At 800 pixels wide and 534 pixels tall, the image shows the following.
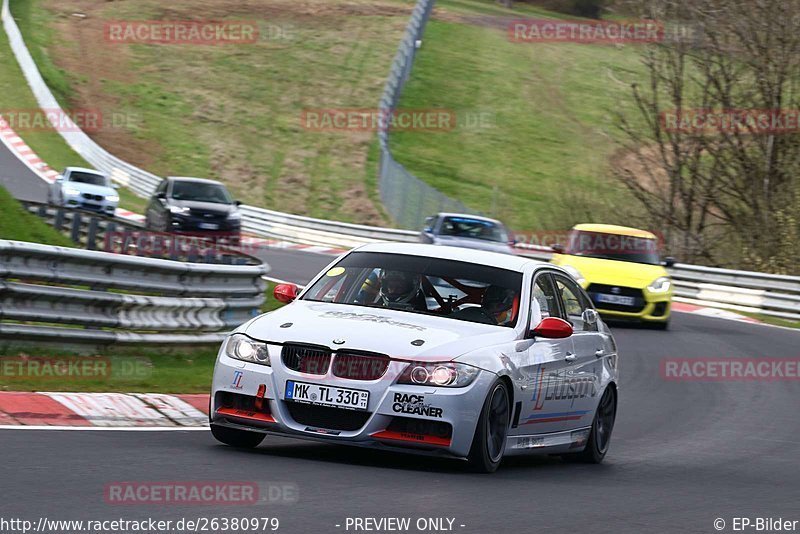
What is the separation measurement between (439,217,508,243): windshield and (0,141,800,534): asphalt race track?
13520mm

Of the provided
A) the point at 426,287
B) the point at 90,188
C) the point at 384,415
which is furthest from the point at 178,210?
the point at 384,415

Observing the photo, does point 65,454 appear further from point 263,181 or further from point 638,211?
point 263,181

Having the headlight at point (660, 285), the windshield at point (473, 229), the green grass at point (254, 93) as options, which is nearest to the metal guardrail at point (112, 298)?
the headlight at point (660, 285)

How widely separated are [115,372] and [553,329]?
4.37 meters

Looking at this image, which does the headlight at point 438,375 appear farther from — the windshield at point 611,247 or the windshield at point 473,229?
the windshield at point 473,229

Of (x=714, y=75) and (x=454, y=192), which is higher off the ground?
(x=714, y=75)

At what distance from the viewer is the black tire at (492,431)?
837 cm

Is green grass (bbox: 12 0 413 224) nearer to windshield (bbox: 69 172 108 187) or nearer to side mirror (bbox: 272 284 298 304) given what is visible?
windshield (bbox: 69 172 108 187)

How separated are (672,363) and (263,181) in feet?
104

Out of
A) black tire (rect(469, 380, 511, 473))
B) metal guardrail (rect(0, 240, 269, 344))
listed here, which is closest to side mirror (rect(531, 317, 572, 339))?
black tire (rect(469, 380, 511, 473))

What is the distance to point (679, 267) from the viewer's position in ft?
102

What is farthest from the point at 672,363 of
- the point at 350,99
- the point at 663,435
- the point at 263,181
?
the point at 350,99

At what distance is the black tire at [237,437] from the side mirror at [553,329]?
6.27 feet

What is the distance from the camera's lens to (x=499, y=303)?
9422mm
